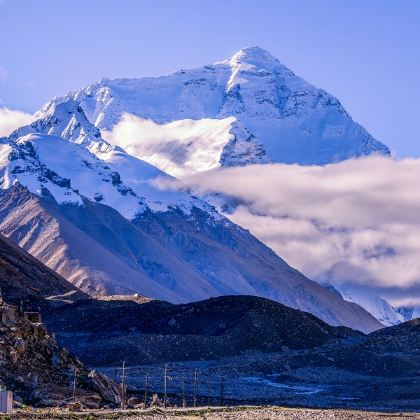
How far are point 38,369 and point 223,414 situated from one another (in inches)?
482

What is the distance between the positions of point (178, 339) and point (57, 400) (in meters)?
86.7

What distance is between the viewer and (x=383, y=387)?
469 ft

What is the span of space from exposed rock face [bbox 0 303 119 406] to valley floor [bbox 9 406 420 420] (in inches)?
189

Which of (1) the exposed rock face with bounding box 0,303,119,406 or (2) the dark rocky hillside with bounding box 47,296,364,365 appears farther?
(2) the dark rocky hillside with bounding box 47,296,364,365

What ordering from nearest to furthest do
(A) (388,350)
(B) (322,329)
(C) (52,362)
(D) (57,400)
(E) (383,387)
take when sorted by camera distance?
(D) (57,400) → (C) (52,362) → (E) (383,387) → (A) (388,350) → (B) (322,329)

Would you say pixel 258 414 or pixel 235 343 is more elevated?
pixel 235 343

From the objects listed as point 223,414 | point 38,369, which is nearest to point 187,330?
point 223,414

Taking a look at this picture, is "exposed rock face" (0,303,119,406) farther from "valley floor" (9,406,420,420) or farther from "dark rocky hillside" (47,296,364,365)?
"dark rocky hillside" (47,296,364,365)

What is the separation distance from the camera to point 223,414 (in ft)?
307

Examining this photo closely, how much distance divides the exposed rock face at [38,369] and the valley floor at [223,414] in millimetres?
4804

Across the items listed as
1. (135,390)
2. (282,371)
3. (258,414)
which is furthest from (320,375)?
(258,414)

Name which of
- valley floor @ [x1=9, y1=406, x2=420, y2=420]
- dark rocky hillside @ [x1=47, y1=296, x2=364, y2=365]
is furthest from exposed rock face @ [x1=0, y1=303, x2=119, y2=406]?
dark rocky hillside @ [x1=47, y1=296, x2=364, y2=365]

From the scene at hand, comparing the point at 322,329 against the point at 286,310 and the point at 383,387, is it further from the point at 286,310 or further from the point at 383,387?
the point at 383,387

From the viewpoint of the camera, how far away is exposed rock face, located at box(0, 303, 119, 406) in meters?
86.2
